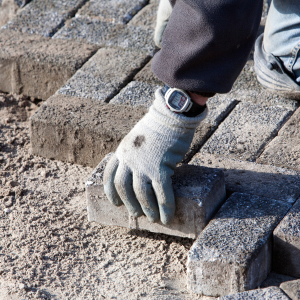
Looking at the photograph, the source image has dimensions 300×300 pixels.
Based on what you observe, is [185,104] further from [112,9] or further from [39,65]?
[112,9]

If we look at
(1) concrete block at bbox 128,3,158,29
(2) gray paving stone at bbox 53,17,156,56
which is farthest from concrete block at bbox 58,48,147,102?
(1) concrete block at bbox 128,3,158,29

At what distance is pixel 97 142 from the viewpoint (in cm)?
262

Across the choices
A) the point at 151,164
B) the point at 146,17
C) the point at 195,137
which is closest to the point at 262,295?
the point at 151,164

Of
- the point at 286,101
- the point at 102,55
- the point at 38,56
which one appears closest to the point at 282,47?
the point at 286,101

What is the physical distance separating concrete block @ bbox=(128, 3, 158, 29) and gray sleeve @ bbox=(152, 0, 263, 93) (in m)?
1.77

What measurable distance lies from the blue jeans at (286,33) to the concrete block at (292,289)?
150 centimetres

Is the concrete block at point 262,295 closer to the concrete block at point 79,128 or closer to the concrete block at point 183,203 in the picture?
the concrete block at point 183,203

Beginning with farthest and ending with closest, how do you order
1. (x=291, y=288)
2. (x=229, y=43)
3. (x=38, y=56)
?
(x=38, y=56)
(x=229, y=43)
(x=291, y=288)

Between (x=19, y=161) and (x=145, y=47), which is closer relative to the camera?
(x=19, y=161)

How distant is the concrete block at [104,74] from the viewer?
2.96 meters

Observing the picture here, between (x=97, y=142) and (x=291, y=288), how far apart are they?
4.55ft

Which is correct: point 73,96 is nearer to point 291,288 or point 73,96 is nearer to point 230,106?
point 230,106

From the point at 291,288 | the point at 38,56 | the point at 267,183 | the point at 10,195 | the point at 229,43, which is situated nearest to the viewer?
the point at 291,288

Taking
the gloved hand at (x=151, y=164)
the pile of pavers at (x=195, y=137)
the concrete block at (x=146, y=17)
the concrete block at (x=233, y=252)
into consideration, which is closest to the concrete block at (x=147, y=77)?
the pile of pavers at (x=195, y=137)
